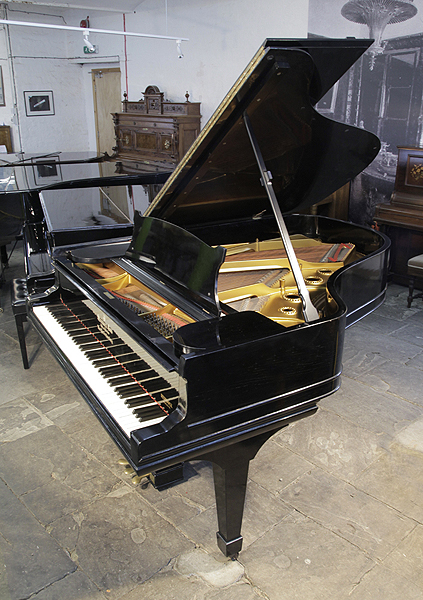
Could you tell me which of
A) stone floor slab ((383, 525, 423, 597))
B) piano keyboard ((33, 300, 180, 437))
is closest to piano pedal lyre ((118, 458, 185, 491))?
piano keyboard ((33, 300, 180, 437))

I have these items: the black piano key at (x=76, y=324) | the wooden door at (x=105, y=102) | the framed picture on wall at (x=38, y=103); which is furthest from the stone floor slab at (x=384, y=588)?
the framed picture on wall at (x=38, y=103)

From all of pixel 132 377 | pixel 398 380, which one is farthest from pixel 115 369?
pixel 398 380

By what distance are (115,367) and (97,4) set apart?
7.38 m

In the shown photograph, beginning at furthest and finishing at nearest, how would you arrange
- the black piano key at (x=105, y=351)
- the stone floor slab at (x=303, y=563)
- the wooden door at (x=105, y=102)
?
1. the wooden door at (x=105, y=102)
2. the black piano key at (x=105, y=351)
3. the stone floor slab at (x=303, y=563)

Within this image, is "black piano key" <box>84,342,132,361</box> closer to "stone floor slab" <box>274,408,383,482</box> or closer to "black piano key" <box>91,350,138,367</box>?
"black piano key" <box>91,350,138,367</box>

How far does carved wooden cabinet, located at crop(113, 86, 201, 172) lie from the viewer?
6734 millimetres

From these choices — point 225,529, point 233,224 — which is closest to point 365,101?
point 233,224

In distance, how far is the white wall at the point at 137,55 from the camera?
20.5 ft

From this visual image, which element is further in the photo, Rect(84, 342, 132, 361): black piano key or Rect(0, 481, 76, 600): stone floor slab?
Rect(84, 342, 132, 361): black piano key

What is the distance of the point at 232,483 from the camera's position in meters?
1.87

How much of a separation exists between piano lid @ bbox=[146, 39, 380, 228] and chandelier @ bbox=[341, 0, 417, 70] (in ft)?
8.55

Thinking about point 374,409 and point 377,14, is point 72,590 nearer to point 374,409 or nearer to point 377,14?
point 374,409

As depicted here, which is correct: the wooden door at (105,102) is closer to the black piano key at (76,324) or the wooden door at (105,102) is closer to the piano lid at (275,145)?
the piano lid at (275,145)

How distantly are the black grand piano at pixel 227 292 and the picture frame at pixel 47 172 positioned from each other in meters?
1.38
